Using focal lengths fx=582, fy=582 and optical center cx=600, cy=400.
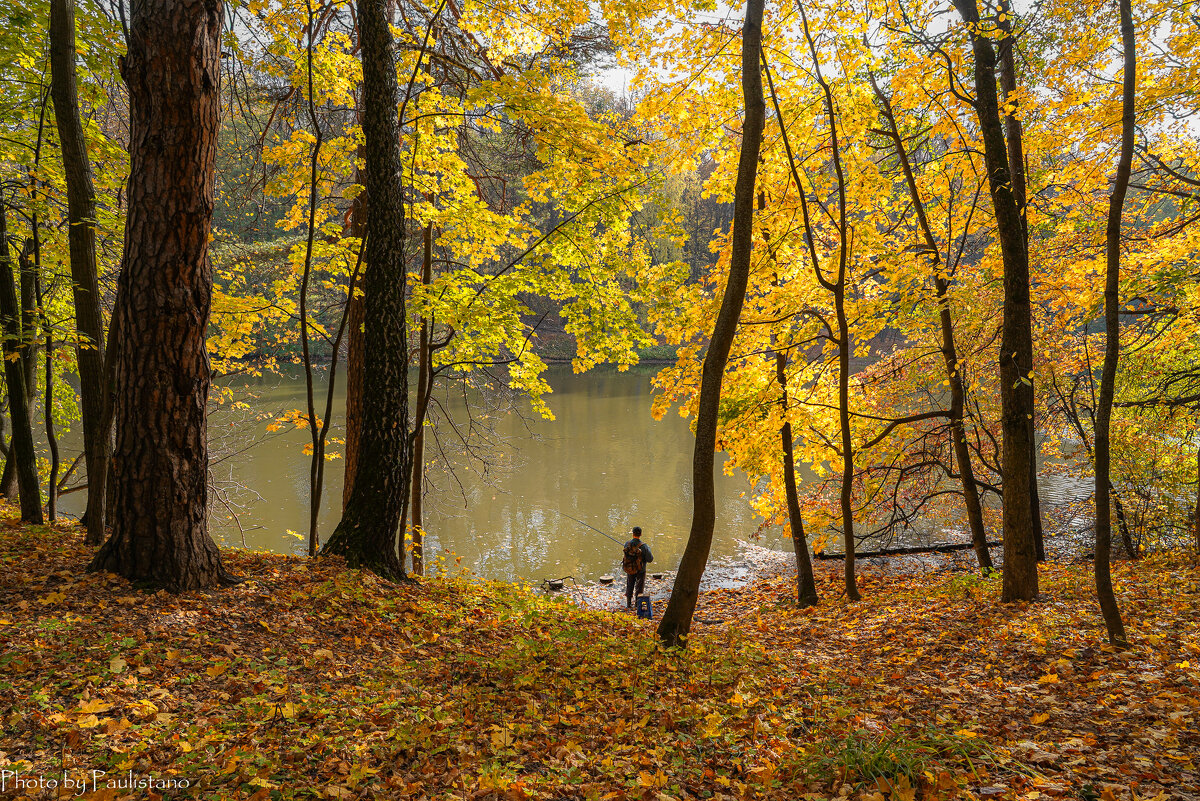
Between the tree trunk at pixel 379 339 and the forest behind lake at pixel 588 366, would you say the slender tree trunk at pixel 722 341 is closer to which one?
the forest behind lake at pixel 588 366

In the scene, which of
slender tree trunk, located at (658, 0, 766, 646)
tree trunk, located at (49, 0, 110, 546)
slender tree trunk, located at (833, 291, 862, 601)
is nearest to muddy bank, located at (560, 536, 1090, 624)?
slender tree trunk, located at (833, 291, 862, 601)

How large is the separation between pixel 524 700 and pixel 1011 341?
587 centimetres

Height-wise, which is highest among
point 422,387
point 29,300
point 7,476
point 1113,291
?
point 29,300

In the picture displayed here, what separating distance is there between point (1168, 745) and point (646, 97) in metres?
7.36

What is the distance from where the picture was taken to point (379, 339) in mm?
5766

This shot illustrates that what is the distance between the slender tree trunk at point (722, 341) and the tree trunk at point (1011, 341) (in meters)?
2.68

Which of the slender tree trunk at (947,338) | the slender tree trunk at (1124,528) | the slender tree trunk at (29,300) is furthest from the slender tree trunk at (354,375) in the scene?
the slender tree trunk at (1124,528)

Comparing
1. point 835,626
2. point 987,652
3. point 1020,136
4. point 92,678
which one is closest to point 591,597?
point 835,626

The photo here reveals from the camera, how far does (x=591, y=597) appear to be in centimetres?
1088

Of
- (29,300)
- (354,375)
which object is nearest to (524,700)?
(354,375)

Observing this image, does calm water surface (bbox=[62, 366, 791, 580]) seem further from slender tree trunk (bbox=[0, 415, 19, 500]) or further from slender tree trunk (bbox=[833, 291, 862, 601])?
slender tree trunk (bbox=[833, 291, 862, 601])

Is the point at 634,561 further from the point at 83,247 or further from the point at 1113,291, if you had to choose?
the point at 83,247

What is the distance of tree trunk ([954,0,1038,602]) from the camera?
6.00 metres

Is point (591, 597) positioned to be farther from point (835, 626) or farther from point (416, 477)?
point (835, 626)
